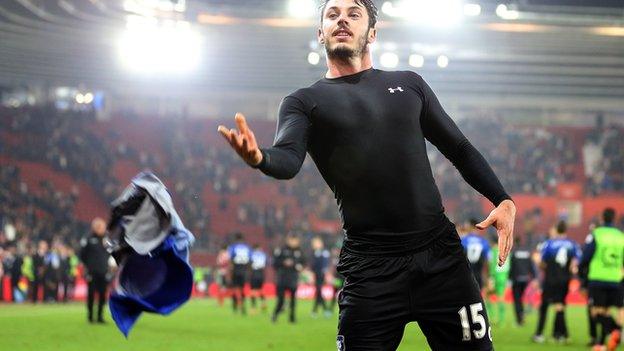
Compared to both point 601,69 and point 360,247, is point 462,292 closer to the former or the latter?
point 360,247

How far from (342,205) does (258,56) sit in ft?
150

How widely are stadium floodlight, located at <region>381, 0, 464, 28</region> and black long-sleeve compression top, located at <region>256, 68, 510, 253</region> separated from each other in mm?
34001

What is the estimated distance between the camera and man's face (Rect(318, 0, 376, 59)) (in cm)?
469

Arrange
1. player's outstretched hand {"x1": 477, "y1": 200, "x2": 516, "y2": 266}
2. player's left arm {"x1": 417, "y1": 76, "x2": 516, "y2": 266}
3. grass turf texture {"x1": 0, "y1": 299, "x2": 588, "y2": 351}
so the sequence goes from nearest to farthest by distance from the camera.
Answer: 1. player's outstretched hand {"x1": 477, "y1": 200, "x2": 516, "y2": 266}
2. player's left arm {"x1": 417, "y1": 76, "x2": 516, "y2": 266}
3. grass turf texture {"x1": 0, "y1": 299, "x2": 588, "y2": 351}

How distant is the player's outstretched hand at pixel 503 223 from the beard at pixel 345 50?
102 centimetres

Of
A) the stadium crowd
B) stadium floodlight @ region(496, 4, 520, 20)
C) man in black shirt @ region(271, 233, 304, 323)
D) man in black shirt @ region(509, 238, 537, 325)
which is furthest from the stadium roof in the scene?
man in black shirt @ region(509, 238, 537, 325)

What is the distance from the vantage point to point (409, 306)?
4480 millimetres

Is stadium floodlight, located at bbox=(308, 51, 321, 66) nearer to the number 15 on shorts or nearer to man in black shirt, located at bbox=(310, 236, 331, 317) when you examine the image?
man in black shirt, located at bbox=(310, 236, 331, 317)

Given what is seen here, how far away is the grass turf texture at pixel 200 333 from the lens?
1577 cm

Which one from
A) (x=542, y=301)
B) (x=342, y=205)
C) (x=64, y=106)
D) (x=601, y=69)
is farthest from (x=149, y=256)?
(x=64, y=106)

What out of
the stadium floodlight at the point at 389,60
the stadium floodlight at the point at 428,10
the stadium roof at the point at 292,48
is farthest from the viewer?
the stadium floodlight at the point at 389,60

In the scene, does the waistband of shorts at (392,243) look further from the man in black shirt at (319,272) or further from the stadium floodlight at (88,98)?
the stadium floodlight at (88,98)

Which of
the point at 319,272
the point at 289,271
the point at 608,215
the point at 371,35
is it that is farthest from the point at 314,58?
the point at 371,35

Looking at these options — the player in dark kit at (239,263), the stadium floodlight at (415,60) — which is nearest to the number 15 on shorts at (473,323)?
the player in dark kit at (239,263)
